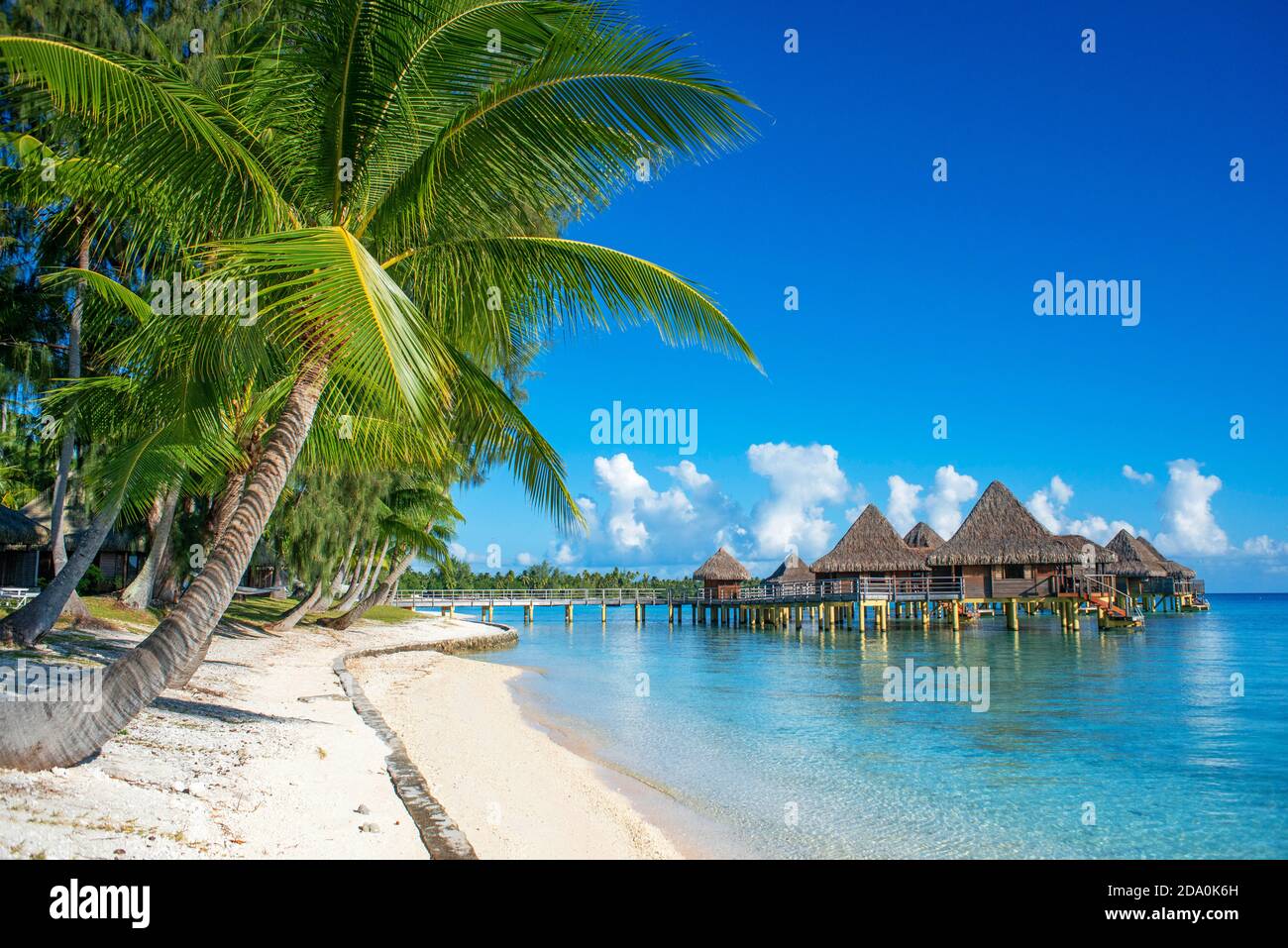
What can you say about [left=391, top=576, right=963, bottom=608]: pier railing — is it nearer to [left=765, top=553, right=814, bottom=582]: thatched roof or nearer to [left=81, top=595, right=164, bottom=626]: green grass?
[left=765, top=553, right=814, bottom=582]: thatched roof

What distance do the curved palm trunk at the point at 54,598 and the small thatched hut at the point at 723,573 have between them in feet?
138

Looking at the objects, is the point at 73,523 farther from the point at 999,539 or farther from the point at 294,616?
the point at 999,539

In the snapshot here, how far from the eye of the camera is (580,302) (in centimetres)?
638

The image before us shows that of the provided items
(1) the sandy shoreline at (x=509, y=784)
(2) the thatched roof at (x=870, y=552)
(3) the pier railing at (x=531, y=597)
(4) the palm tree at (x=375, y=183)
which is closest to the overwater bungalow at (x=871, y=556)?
(2) the thatched roof at (x=870, y=552)

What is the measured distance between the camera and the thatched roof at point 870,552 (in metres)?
40.9

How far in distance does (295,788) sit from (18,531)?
2004cm

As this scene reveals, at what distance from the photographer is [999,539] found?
36312 mm

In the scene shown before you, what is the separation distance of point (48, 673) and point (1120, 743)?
13199 millimetres

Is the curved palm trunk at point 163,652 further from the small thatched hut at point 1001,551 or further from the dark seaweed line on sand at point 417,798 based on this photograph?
the small thatched hut at point 1001,551

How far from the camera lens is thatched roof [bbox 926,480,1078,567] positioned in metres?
35.3
